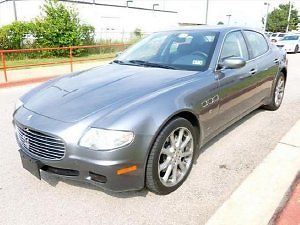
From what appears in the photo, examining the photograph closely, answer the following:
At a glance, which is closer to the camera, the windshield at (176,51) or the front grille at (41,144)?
the front grille at (41,144)

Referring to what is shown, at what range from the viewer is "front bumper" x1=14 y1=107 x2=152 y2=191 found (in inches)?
94.6

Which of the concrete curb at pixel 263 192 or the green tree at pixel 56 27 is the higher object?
the green tree at pixel 56 27

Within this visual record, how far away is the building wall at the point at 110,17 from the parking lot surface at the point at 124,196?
19.9m

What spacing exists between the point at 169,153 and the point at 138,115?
1.93 ft

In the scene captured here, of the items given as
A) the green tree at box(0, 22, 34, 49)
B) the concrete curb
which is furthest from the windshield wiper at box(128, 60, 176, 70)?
the green tree at box(0, 22, 34, 49)

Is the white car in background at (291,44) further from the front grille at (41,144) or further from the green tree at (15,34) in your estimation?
the front grille at (41,144)

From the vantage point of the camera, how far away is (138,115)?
252 centimetres

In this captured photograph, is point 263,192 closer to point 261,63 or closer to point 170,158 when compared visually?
point 170,158

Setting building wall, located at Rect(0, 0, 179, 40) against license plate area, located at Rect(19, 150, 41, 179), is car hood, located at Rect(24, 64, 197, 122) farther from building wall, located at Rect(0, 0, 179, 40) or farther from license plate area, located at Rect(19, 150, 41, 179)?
building wall, located at Rect(0, 0, 179, 40)

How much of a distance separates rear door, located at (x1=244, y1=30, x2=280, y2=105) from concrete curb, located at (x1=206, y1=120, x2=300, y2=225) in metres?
1.05

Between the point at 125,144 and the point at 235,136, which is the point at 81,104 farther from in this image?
the point at 235,136

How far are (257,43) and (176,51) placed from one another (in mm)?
1707

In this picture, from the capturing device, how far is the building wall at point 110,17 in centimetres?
2608

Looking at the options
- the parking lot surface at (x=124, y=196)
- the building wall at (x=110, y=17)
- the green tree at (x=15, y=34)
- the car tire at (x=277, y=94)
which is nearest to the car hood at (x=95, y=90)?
the parking lot surface at (x=124, y=196)
